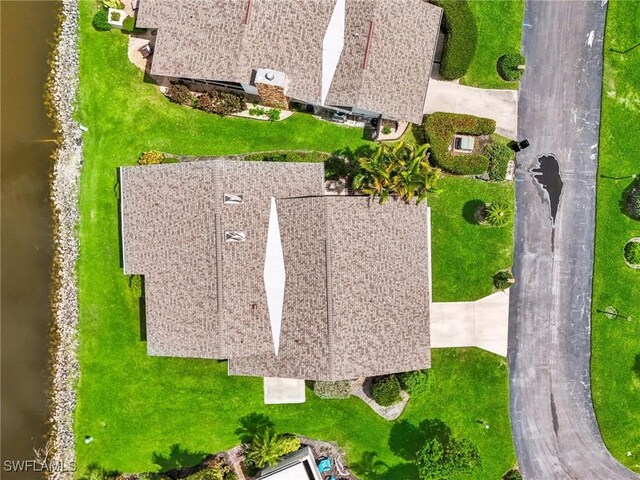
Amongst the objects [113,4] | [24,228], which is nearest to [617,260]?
[113,4]

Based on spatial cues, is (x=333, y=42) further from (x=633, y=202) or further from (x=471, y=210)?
(x=633, y=202)

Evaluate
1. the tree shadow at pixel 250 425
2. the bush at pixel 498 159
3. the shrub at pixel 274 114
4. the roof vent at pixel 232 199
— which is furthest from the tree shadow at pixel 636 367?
the shrub at pixel 274 114

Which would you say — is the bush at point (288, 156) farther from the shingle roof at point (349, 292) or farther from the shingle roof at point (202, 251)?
the shingle roof at point (349, 292)

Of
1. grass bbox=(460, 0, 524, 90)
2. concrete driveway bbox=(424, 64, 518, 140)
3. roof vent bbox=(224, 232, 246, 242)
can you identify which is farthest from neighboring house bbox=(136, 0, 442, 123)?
roof vent bbox=(224, 232, 246, 242)

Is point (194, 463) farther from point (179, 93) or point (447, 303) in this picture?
point (179, 93)

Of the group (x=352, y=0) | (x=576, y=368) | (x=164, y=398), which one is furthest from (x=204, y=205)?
(x=576, y=368)
